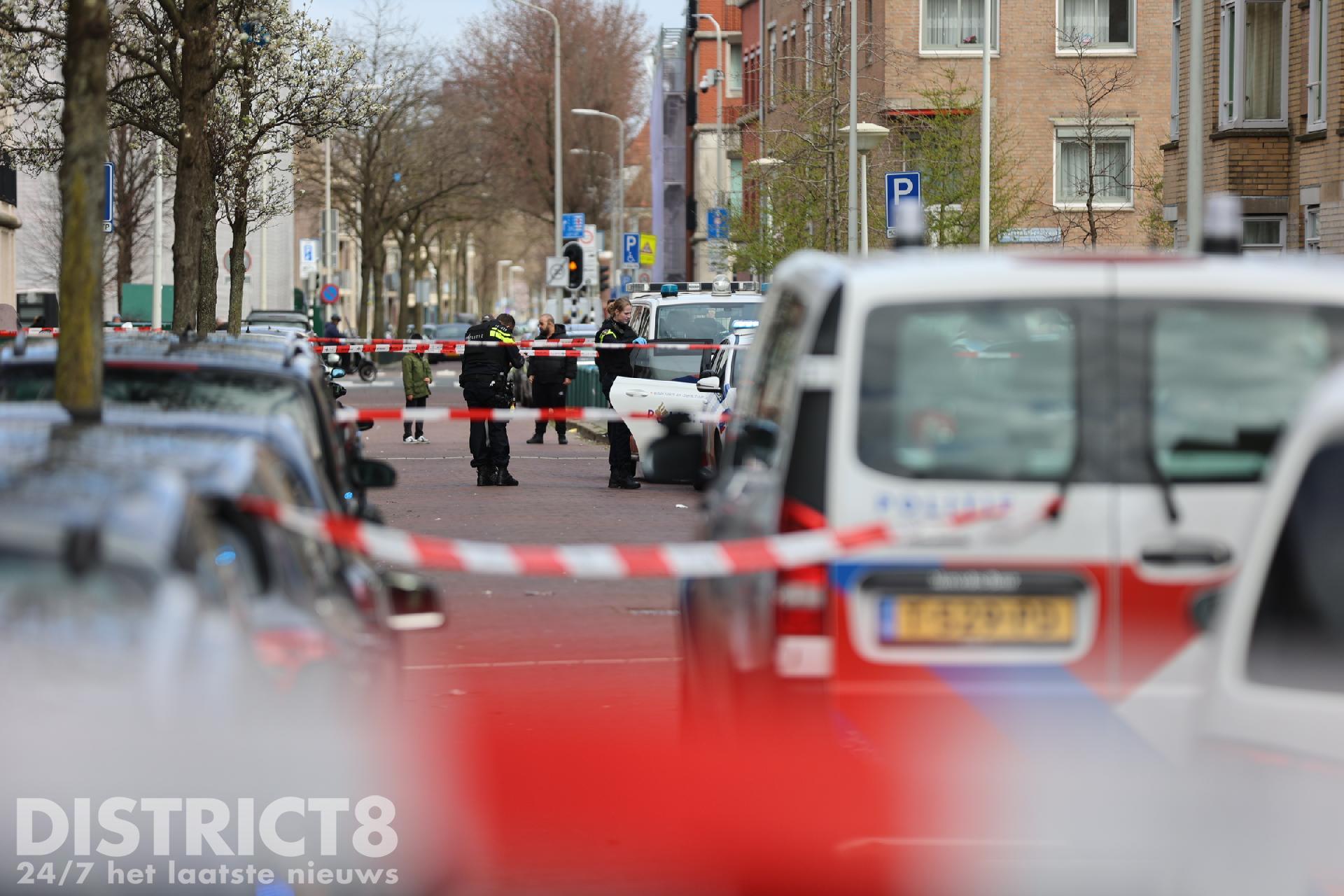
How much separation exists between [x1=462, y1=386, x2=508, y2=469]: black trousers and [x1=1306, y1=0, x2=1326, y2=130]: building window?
13.3 meters

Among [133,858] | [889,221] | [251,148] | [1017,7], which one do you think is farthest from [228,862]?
[1017,7]

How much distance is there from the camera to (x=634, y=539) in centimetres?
1719

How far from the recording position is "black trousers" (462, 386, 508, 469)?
22.9 metres

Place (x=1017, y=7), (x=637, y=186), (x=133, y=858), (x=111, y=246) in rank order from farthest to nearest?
(x=637, y=186)
(x=111, y=246)
(x=1017, y=7)
(x=133, y=858)

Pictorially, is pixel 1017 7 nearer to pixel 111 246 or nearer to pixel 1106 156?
pixel 1106 156

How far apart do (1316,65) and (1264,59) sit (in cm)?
190

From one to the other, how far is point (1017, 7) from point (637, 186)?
211 ft

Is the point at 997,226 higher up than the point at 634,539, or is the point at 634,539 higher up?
the point at 997,226

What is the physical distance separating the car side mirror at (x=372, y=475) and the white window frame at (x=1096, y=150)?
4191 cm

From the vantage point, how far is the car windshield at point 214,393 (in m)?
7.48

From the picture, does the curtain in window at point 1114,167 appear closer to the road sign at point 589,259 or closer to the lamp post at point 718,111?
the lamp post at point 718,111

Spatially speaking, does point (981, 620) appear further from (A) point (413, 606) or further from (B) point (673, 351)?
(B) point (673, 351)

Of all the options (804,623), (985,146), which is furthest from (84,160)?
(985,146)

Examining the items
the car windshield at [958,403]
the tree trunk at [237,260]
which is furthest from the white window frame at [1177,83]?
the car windshield at [958,403]
